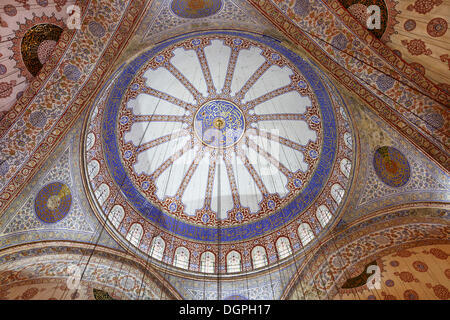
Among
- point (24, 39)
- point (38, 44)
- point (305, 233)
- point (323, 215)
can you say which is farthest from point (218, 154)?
point (24, 39)

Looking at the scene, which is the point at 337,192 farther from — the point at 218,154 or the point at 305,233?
the point at 218,154

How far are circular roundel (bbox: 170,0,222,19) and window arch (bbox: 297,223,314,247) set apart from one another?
6.95 metres

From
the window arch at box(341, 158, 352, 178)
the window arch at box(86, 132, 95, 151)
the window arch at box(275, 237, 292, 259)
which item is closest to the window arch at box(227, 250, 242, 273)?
the window arch at box(275, 237, 292, 259)

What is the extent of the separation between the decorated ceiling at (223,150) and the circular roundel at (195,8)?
0.03 metres

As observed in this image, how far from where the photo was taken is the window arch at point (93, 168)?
863cm

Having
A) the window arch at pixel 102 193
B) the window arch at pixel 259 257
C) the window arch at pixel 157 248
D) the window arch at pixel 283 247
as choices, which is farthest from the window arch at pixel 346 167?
the window arch at pixel 102 193

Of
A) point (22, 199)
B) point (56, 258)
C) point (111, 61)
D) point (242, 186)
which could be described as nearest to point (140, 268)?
point (56, 258)

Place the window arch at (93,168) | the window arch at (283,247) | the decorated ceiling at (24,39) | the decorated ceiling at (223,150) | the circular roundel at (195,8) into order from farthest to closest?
the window arch at (283,247), the window arch at (93,168), the circular roundel at (195,8), the decorated ceiling at (223,150), the decorated ceiling at (24,39)

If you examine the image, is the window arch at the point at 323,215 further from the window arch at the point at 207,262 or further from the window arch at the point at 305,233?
the window arch at the point at 207,262

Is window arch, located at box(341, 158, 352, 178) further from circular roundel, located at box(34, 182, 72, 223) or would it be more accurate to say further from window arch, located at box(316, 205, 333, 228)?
circular roundel, located at box(34, 182, 72, 223)

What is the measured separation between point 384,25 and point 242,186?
7.72m

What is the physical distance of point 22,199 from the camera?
22.1 feet

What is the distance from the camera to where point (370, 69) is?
5945 mm

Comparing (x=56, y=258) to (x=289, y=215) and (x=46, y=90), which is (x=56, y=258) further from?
(x=289, y=215)
